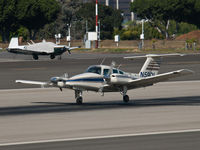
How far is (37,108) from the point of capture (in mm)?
27312

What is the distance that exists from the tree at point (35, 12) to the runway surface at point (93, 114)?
330ft

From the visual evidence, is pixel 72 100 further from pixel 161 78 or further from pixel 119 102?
pixel 161 78

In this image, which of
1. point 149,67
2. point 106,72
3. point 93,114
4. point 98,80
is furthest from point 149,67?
point 93,114

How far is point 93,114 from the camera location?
80.5ft

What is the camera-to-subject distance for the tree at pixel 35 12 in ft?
442

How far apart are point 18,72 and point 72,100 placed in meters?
26.0

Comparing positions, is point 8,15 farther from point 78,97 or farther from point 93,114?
point 93,114

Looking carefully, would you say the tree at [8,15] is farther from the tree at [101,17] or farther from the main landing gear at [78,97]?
the main landing gear at [78,97]

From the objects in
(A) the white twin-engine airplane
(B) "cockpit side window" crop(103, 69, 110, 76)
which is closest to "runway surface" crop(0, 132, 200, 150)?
(A) the white twin-engine airplane

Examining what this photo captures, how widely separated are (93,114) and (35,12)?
114291mm

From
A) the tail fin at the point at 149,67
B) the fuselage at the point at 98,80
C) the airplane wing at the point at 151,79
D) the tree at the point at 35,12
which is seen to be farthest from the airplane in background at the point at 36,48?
the tree at the point at 35,12

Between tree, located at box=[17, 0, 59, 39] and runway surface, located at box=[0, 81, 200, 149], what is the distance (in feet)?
330

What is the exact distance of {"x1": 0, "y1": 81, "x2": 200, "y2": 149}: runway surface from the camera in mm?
19703

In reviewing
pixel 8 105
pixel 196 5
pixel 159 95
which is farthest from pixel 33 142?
pixel 196 5
